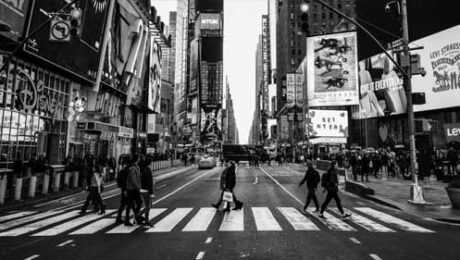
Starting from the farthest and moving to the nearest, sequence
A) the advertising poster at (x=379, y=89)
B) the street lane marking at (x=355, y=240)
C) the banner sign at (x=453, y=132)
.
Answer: the advertising poster at (x=379, y=89), the banner sign at (x=453, y=132), the street lane marking at (x=355, y=240)

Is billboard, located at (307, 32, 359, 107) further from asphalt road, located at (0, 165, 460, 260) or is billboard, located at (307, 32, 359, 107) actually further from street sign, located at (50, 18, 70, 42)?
street sign, located at (50, 18, 70, 42)

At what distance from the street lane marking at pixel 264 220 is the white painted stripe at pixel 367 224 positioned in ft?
8.05

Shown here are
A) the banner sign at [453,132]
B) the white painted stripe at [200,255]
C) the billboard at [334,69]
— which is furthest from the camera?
the billboard at [334,69]

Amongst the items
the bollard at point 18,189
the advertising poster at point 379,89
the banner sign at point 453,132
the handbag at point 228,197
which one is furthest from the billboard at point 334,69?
the bollard at point 18,189

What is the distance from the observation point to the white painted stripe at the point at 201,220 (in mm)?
8805

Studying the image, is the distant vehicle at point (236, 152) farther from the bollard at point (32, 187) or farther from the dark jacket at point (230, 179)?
the dark jacket at point (230, 179)

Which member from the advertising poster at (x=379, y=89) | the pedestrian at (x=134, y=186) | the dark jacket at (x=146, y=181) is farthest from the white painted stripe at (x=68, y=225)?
the advertising poster at (x=379, y=89)

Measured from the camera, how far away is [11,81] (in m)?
20.4

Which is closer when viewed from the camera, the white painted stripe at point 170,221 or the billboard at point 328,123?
the white painted stripe at point 170,221

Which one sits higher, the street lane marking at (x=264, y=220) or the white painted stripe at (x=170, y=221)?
the street lane marking at (x=264, y=220)

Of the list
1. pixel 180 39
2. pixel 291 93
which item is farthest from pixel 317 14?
pixel 180 39

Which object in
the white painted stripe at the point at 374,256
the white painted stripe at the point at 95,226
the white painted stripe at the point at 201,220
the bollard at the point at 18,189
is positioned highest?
the bollard at the point at 18,189

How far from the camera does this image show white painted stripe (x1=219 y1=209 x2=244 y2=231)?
878 cm

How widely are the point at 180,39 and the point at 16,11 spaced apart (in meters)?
175
